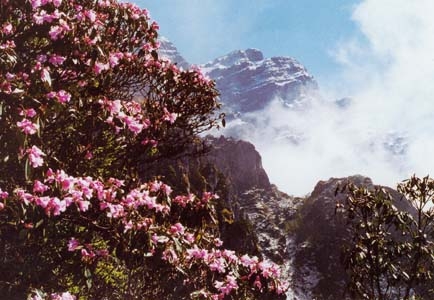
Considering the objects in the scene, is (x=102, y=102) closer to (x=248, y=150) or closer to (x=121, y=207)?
(x=121, y=207)

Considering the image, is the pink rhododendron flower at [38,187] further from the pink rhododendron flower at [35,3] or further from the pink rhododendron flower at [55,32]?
the pink rhododendron flower at [35,3]

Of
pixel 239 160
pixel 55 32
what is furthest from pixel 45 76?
pixel 239 160

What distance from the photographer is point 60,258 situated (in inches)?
339

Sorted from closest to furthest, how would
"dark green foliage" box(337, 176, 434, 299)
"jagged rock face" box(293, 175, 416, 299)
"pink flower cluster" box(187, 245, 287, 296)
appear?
"pink flower cluster" box(187, 245, 287, 296) < "dark green foliage" box(337, 176, 434, 299) < "jagged rock face" box(293, 175, 416, 299)

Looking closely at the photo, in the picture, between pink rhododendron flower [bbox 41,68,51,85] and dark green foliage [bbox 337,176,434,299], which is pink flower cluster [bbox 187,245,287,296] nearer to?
dark green foliage [bbox 337,176,434,299]

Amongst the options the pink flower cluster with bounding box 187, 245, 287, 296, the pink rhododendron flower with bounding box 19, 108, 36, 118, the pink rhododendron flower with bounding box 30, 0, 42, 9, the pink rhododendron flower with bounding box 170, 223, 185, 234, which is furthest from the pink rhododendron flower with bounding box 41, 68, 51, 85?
the pink flower cluster with bounding box 187, 245, 287, 296

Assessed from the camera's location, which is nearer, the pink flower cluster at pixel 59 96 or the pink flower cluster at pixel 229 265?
the pink flower cluster at pixel 59 96

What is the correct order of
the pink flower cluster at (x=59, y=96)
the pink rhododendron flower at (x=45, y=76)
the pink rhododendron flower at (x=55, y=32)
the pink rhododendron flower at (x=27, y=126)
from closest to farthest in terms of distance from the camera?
the pink rhododendron flower at (x=27, y=126)
the pink rhododendron flower at (x=45, y=76)
the pink flower cluster at (x=59, y=96)
the pink rhododendron flower at (x=55, y=32)

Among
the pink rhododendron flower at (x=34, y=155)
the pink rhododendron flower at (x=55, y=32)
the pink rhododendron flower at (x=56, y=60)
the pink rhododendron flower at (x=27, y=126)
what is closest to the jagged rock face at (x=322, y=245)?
the pink rhododendron flower at (x=56, y=60)

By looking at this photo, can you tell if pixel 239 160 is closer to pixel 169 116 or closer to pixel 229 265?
pixel 169 116

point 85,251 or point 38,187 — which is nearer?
point 38,187

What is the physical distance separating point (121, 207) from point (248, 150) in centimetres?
16985

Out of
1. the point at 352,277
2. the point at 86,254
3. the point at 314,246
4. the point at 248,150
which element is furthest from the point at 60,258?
the point at 248,150

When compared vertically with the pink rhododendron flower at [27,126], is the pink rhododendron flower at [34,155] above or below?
below
